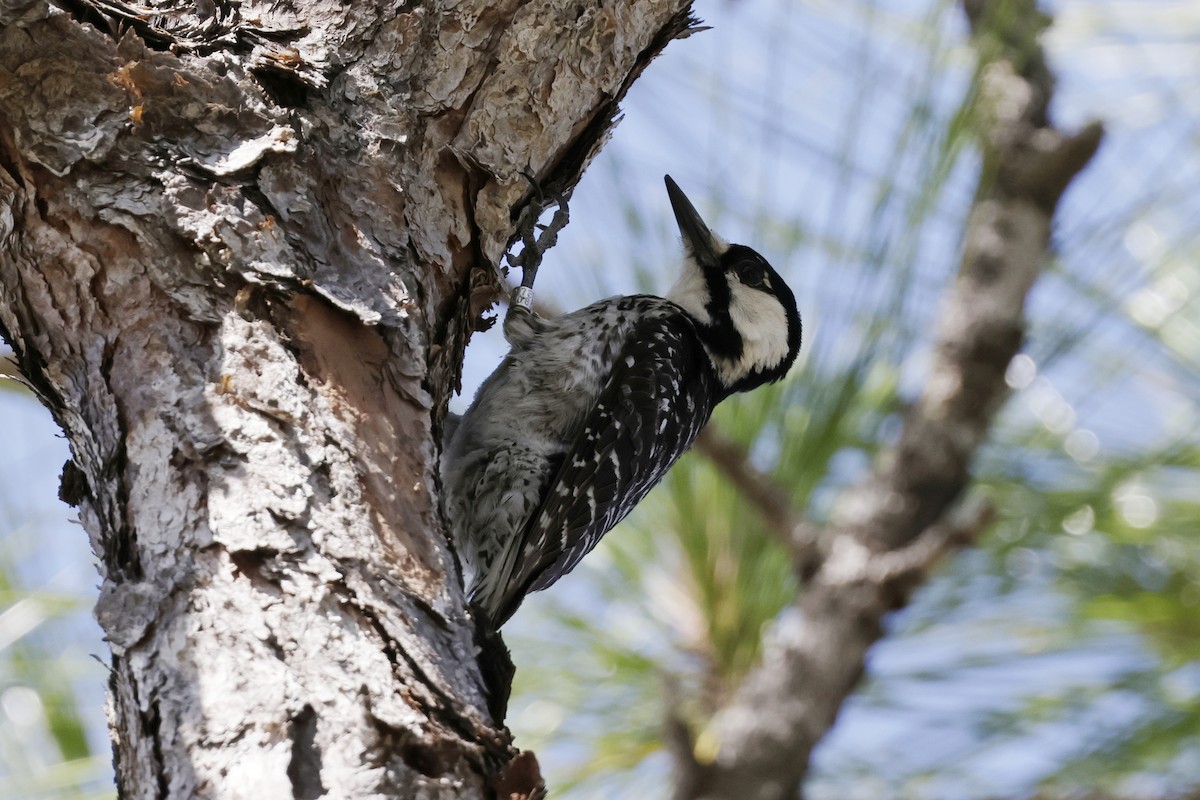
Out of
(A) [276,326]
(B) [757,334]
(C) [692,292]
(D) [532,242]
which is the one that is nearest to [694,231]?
(C) [692,292]

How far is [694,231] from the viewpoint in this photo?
12.0 feet

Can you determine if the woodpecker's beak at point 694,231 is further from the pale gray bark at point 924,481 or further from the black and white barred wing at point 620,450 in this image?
the pale gray bark at point 924,481

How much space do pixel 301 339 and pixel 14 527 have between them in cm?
173

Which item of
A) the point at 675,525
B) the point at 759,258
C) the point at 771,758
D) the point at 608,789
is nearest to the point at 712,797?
the point at 771,758

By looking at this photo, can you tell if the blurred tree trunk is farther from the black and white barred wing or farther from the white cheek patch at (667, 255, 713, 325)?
the white cheek patch at (667, 255, 713, 325)

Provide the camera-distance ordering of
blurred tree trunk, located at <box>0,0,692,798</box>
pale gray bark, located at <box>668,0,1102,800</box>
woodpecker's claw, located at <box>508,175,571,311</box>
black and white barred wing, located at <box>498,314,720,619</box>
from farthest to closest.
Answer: pale gray bark, located at <box>668,0,1102,800</box> → black and white barred wing, located at <box>498,314,720,619</box> → woodpecker's claw, located at <box>508,175,571,311</box> → blurred tree trunk, located at <box>0,0,692,798</box>

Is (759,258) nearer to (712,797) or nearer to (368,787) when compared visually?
(712,797)

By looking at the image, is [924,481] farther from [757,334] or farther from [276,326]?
[276,326]

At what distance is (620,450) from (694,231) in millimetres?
950

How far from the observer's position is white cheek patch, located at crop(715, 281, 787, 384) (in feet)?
11.7

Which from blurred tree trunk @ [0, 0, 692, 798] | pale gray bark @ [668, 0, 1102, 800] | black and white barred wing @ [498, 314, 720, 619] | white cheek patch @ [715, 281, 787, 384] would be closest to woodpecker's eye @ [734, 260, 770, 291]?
white cheek patch @ [715, 281, 787, 384]

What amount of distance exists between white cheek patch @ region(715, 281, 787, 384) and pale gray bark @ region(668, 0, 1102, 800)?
34cm

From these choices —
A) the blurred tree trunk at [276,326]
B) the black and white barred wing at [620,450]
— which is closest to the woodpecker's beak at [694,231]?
the black and white barred wing at [620,450]

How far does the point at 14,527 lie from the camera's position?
10.0 ft
